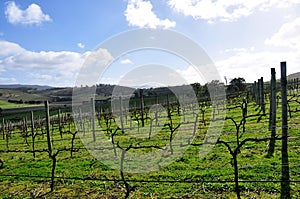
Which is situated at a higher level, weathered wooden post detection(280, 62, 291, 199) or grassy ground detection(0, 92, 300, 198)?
weathered wooden post detection(280, 62, 291, 199)

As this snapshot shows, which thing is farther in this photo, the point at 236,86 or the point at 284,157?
the point at 236,86

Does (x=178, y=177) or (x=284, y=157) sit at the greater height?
(x=284, y=157)

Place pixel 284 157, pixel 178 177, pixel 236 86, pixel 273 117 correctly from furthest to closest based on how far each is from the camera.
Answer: pixel 236 86 < pixel 273 117 < pixel 284 157 < pixel 178 177

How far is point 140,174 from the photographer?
21.0 feet

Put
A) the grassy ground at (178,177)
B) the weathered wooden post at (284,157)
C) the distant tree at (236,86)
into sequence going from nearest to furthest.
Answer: the weathered wooden post at (284,157) → the grassy ground at (178,177) → the distant tree at (236,86)

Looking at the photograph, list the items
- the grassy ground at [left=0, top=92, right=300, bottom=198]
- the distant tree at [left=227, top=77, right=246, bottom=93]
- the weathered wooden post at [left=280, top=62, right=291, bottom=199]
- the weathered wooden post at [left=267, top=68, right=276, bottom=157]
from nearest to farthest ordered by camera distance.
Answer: the weathered wooden post at [left=280, top=62, right=291, bottom=199] → the grassy ground at [left=0, top=92, right=300, bottom=198] → the weathered wooden post at [left=267, top=68, right=276, bottom=157] → the distant tree at [left=227, top=77, right=246, bottom=93]

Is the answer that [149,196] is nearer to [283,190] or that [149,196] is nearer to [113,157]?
[283,190]

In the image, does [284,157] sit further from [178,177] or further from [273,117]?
[178,177]

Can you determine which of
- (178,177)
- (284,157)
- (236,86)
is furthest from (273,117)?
(236,86)

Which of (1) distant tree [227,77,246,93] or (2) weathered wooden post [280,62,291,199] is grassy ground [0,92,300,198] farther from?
(1) distant tree [227,77,246,93]

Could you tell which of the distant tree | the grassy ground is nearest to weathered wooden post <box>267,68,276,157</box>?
the grassy ground

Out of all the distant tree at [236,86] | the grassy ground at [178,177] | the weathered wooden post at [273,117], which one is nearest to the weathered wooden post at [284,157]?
the grassy ground at [178,177]

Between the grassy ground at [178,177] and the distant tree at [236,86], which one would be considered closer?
the grassy ground at [178,177]

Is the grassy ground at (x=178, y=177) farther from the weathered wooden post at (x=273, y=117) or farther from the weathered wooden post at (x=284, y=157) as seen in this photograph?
the weathered wooden post at (x=273, y=117)
